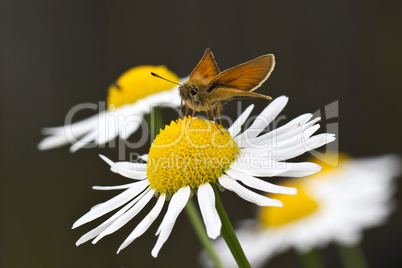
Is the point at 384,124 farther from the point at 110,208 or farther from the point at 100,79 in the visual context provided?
the point at 110,208

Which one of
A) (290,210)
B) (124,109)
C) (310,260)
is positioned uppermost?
(124,109)

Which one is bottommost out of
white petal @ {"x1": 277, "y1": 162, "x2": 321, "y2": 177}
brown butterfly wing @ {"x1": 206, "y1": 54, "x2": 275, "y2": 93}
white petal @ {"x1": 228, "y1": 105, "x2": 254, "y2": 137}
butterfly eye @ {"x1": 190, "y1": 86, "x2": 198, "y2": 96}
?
white petal @ {"x1": 277, "y1": 162, "x2": 321, "y2": 177}

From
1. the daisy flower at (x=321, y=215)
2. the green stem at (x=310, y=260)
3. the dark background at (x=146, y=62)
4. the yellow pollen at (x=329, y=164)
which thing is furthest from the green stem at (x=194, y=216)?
the dark background at (x=146, y=62)

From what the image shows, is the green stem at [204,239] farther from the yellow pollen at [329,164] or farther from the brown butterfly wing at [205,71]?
the yellow pollen at [329,164]

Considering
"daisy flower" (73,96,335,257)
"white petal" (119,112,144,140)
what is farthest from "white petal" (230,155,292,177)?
"white petal" (119,112,144,140)

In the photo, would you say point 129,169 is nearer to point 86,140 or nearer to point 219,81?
point 219,81

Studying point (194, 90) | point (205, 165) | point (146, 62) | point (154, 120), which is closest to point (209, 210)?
point (205, 165)

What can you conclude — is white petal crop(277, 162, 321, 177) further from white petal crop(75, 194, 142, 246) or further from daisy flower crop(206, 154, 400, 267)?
daisy flower crop(206, 154, 400, 267)

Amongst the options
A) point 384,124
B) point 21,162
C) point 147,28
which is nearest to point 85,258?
point 21,162
